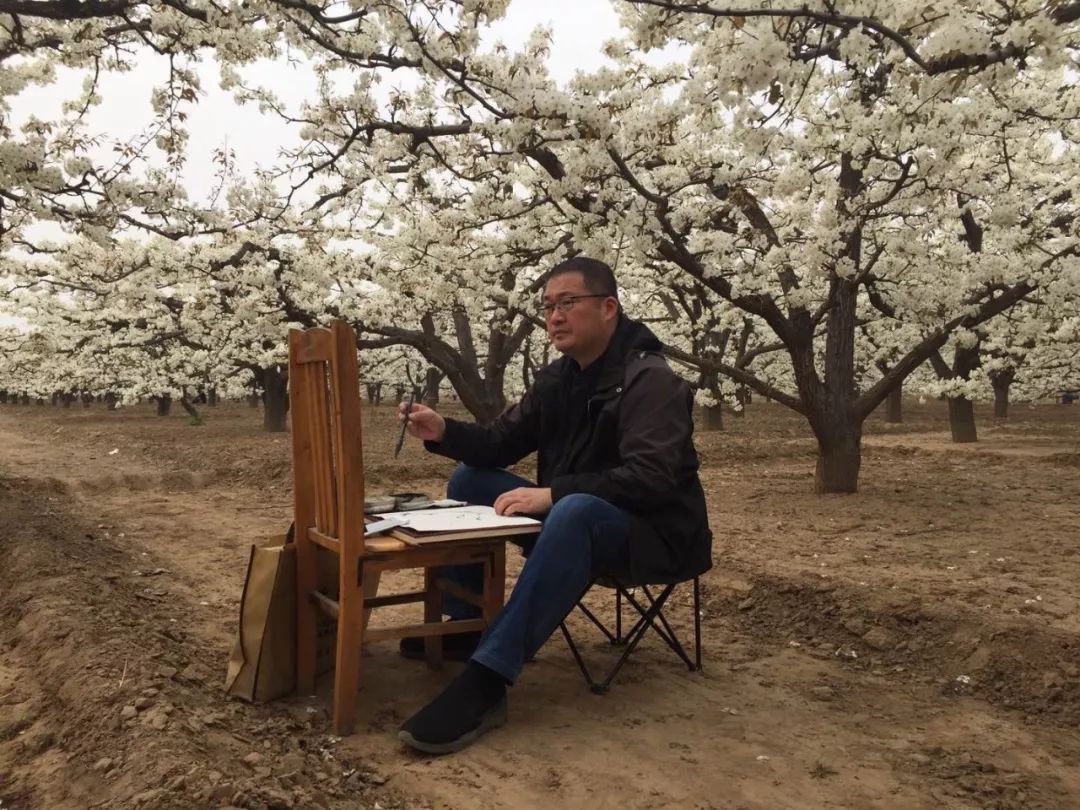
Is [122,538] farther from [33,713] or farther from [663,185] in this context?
[663,185]

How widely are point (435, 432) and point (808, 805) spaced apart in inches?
75.5

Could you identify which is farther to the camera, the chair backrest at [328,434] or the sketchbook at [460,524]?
the sketchbook at [460,524]

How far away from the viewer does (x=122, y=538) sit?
6.79 m

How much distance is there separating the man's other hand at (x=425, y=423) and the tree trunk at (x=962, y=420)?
46.7 feet

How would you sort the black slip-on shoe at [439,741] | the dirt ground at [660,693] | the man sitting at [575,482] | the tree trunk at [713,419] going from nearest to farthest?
the dirt ground at [660,693], the black slip-on shoe at [439,741], the man sitting at [575,482], the tree trunk at [713,419]

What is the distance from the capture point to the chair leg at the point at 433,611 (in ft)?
11.7

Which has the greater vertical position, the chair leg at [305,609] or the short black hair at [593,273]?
the short black hair at [593,273]

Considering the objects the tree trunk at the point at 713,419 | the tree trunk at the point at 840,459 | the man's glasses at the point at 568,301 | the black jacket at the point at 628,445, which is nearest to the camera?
→ the black jacket at the point at 628,445

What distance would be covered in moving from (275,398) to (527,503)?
19.3 metres

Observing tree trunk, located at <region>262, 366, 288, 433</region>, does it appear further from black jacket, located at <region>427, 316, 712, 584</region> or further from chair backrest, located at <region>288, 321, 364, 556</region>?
chair backrest, located at <region>288, 321, 364, 556</region>

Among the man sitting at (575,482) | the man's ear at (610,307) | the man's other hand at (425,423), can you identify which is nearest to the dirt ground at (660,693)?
the man sitting at (575,482)

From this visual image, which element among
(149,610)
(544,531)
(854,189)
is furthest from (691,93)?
(149,610)

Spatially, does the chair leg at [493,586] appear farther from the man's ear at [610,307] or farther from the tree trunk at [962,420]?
the tree trunk at [962,420]

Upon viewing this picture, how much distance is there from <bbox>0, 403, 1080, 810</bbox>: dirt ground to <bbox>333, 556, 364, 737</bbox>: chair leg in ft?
0.30
